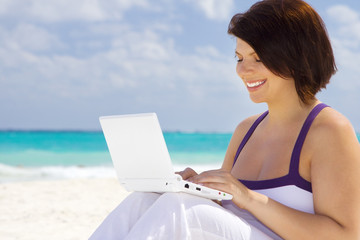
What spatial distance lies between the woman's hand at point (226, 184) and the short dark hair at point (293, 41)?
0.51m

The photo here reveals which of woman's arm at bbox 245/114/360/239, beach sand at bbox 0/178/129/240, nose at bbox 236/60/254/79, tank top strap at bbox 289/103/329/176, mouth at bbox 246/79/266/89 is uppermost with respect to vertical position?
nose at bbox 236/60/254/79

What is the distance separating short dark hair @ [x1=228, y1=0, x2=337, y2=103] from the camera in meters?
1.91

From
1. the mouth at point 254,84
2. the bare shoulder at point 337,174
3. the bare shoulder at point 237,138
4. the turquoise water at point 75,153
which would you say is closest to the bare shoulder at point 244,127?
the bare shoulder at point 237,138

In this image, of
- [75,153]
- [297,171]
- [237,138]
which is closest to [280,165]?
[297,171]

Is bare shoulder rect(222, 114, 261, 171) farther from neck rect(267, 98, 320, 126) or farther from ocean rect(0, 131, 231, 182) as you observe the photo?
ocean rect(0, 131, 231, 182)

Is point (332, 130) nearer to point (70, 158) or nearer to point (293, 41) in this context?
point (293, 41)

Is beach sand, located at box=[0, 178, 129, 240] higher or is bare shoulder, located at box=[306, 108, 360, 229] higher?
bare shoulder, located at box=[306, 108, 360, 229]

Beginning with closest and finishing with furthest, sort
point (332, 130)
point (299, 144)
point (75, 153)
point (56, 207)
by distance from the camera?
1. point (332, 130)
2. point (299, 144)
3. point (56, 207)
4. point (75, 153)

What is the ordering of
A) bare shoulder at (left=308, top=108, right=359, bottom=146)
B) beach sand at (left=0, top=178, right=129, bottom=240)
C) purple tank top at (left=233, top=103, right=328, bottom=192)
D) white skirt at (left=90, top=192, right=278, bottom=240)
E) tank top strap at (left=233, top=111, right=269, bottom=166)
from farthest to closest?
beach sand at (left=0, top=178, right=129, bottom=240) < tank top strap at (left=233, top=111, right=269, bottom=166) < purple tank top at (left=233, top=103, right=328, bottom=192) < bare shoulder at (left=308, top=108, right=359, bottom=146) < white skirt at (left=90, top=192, right=278, bottom=240)

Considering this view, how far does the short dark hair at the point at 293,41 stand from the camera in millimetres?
1911

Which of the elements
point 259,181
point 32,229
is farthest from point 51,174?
point 259,181

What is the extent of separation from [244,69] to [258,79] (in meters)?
0.08

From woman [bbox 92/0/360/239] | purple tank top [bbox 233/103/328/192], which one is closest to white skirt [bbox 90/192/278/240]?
woman [bbox 92/0/360/239]

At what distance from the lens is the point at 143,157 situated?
5.87 ft
